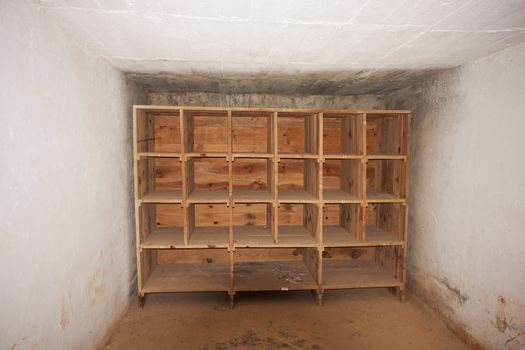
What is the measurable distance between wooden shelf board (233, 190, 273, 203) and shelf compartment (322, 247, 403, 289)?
1.32 metres

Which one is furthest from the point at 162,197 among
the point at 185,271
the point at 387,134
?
the point at 387,134

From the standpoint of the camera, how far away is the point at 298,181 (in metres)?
4.63

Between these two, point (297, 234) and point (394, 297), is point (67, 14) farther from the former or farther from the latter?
point (394, 297)

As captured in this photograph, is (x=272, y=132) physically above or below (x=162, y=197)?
above

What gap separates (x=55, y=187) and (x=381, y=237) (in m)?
3.59

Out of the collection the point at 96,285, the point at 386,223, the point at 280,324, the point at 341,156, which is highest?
the point at 341,156

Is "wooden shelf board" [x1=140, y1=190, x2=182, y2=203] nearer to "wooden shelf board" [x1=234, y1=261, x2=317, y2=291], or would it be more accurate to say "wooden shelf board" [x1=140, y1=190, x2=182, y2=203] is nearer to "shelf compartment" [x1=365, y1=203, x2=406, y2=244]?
"wooden shelf board" [x1=234, y1=261, x2=317, y2=291]

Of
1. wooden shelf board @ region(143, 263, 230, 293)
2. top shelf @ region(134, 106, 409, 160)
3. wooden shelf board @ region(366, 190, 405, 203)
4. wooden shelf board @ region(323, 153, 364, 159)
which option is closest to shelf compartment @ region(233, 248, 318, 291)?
wooden shelf board @ region(143, 263, 230, 293)

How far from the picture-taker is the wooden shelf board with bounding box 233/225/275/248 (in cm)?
379

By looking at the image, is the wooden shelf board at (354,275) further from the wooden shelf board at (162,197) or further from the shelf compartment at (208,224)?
the wooden shelf board at (162,197)

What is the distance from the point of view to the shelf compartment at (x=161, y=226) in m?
3.72

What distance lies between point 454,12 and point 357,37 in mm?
645

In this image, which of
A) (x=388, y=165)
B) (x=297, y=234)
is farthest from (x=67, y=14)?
(x=388, y=165)

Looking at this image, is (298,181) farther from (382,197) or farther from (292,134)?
(382,197)
